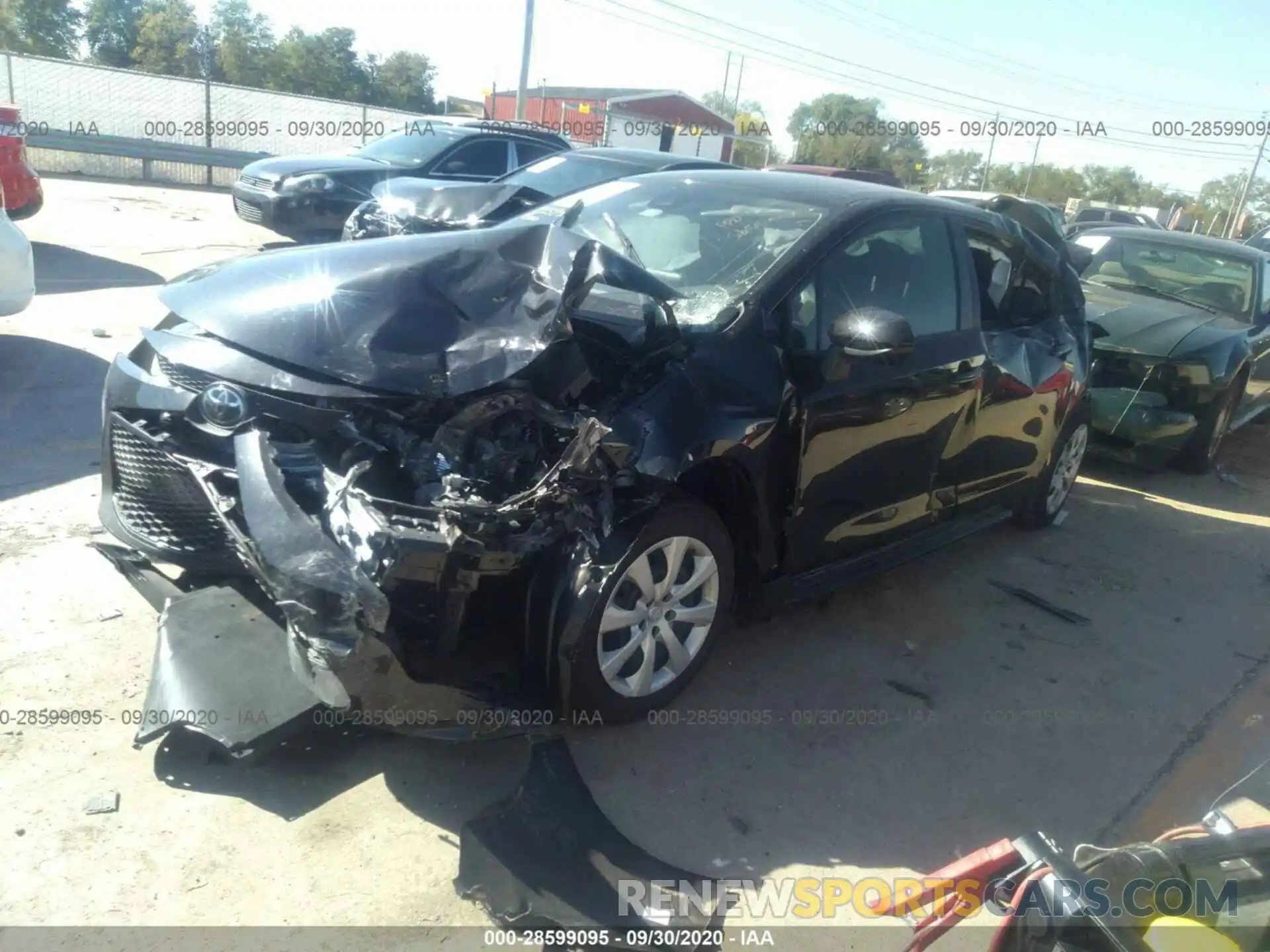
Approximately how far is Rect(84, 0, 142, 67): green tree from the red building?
70.1 ft

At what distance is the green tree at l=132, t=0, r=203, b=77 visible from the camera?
49375 mm

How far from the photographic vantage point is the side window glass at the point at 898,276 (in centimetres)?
380

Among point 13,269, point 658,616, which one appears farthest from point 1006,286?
point 13,269

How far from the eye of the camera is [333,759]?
10.1ft

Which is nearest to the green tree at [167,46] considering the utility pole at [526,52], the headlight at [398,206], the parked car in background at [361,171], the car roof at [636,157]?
the utility pole at [526,52]

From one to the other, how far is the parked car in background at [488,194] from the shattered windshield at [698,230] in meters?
0.41

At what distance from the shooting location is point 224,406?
10.0ft

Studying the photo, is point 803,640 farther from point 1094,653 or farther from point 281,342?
point 281,342

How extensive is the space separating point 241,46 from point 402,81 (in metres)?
9.55

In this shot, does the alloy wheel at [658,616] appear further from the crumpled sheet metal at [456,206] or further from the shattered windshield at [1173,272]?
the shattered windshield at [1173,272]

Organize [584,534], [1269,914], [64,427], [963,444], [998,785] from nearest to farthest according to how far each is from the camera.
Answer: [1269,914]
[584,534]
[998,785]
[963,444]
[64,427]

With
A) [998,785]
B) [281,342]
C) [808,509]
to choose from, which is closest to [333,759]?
[281,342]

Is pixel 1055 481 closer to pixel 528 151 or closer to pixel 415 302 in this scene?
pixel 415 302

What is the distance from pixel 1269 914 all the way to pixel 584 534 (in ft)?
6.23
